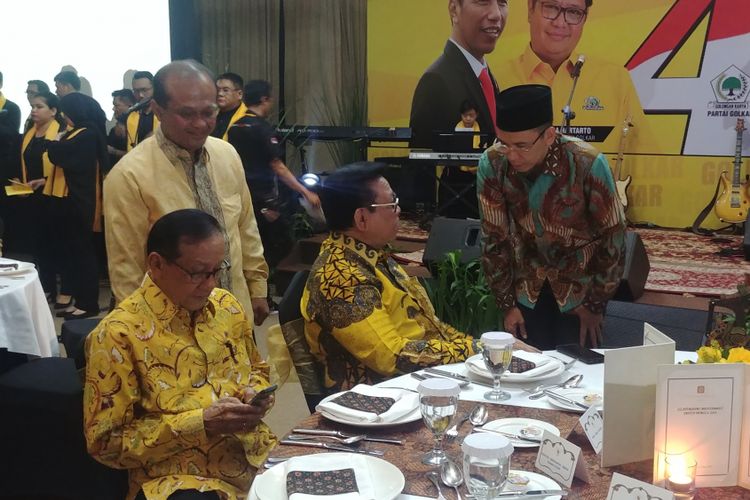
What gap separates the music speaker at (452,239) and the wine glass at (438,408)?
124 inches

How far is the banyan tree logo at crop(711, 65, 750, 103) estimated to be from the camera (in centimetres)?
677

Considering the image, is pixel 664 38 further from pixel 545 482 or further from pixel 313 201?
pixel 545 482

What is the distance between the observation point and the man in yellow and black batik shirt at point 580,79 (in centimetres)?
732

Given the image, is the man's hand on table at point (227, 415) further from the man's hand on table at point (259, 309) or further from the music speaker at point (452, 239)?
the music speaker at point (452, 239)

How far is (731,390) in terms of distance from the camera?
4.21 ft

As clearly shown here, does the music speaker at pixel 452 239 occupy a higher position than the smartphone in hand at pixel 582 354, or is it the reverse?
the smartphone in hand at pixel 582 354

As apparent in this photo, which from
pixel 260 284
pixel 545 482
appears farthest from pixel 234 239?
pixel 545 482

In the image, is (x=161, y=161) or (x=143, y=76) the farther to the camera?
(x=143, y=76)

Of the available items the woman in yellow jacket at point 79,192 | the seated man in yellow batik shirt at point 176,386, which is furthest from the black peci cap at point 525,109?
the woman in yellow jacket at point 79,192

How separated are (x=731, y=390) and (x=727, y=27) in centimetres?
644

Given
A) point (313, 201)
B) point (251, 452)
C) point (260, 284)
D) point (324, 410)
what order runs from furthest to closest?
point (313, 201) < point (260, 284) < point (251, 452) < point (324, 410)

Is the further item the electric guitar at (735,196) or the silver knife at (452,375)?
the electric guitar at (735,196)

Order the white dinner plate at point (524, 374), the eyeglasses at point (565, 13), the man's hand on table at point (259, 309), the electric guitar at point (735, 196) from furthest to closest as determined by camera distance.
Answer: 1. the eyeglasses at point (565, 13)
2. the electric guitar at point (735, 196)
3. the man's hand on table at point (259, 309)
4. the white dinner plate at point (524, 374)

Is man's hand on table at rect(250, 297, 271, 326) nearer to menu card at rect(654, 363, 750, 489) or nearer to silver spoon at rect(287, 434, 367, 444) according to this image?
silver spoon at rect(287, 434, 367, 444)
